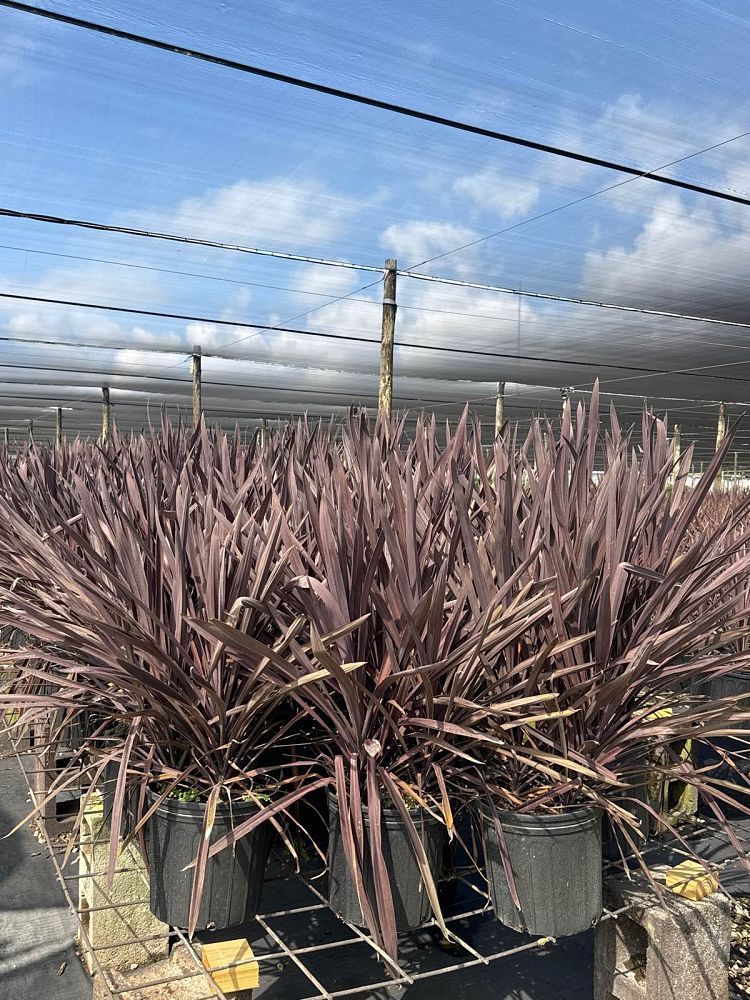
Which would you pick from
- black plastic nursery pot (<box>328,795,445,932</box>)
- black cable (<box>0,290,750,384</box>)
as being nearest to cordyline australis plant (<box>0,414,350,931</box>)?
black plastic nursery pot (<box>328,795,445,932</box>)

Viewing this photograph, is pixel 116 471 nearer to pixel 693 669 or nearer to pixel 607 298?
pixel 693 669

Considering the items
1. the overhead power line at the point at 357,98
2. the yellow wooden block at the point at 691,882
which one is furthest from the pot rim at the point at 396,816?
the overhead power line at the point at 357,98

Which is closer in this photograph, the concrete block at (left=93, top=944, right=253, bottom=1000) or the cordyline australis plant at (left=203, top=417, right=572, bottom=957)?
the cordyline australis plant at (left=203, top=417, right=572, bottom=957)

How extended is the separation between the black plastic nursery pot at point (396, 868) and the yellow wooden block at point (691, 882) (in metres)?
0.49

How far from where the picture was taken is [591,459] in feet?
5.24

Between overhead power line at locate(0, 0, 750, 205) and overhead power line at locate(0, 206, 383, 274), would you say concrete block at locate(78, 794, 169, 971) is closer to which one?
overhead power line at locate(0, 0, 750, 205)

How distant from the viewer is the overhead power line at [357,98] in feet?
14.4

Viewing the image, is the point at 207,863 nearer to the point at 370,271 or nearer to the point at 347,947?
the point at 347,947

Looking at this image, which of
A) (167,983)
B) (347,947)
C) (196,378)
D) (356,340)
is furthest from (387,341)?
(356,340)

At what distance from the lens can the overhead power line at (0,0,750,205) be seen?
4.38m

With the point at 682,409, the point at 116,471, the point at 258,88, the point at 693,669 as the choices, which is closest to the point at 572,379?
the point at 682,409

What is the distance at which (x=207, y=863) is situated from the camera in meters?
1.26

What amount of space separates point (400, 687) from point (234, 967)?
1.83ft

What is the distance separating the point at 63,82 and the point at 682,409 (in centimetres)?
1340
